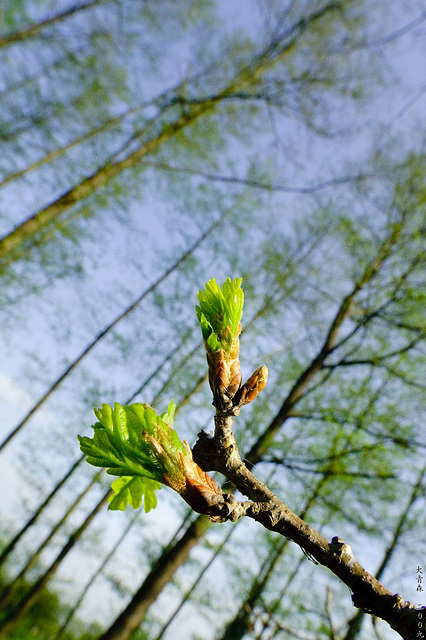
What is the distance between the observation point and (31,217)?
18.5 feet

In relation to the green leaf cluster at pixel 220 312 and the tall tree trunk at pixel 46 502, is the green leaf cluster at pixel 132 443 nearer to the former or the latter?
the green leaf cluster at pixel 220 312

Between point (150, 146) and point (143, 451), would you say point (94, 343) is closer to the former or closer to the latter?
point (150, 146)

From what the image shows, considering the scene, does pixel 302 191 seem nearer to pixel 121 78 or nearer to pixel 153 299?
pixel 153 299

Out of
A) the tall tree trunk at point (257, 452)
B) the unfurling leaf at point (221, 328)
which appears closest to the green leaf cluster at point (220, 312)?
the unfurling leaf at point (221, 328)

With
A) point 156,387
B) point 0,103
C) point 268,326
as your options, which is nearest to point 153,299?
point 156,387

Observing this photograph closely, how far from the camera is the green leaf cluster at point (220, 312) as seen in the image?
88 centimetres

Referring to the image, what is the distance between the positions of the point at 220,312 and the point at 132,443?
0.34m

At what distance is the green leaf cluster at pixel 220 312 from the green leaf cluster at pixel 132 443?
0.21 meters

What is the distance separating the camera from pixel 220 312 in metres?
0.89

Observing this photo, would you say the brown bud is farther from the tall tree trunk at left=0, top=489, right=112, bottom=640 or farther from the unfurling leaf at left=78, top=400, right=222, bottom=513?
the tall tree trunk at left=0, top=489, right=112, bottom=640

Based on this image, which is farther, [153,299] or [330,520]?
[153,299]

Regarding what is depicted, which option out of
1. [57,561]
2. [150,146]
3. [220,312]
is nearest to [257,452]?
[220,312]

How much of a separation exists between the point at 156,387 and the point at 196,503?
23.7ft

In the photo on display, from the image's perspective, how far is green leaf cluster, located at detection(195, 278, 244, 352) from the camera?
2.90ft
